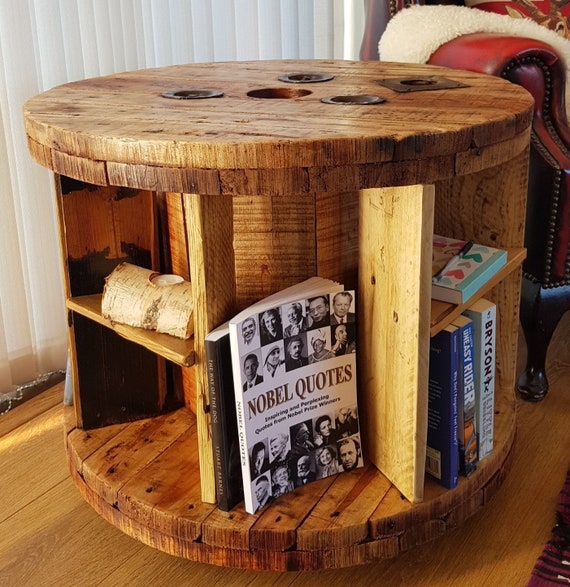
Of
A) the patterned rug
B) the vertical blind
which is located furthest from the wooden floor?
the vertical blind

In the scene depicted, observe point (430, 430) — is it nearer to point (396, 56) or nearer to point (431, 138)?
point (431, 138)

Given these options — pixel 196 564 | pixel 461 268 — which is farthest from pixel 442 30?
pixel 196 564

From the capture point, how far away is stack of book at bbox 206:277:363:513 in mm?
1106

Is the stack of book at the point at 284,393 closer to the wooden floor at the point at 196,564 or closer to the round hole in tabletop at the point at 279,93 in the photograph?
the wooden floor at the point at 196,564

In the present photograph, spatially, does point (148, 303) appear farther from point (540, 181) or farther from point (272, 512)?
point (540, 181)

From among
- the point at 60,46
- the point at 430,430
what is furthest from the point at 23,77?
the point at 430,430

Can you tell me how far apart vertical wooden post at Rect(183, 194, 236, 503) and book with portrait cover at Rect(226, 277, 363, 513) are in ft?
0.13

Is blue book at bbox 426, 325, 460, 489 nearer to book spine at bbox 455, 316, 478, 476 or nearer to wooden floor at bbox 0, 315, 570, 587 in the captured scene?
book spine at bbox 455, 316, 478, 476

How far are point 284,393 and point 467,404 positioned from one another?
11.3 inches

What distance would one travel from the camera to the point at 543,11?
6.56ft

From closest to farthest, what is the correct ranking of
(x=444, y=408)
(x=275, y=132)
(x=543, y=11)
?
(x=275, y=132)
(x=444, y=408)
(x=543, y=11)

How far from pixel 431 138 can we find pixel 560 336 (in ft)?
3.58

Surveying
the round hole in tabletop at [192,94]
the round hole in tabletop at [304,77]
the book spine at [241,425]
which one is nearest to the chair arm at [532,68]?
the round hole in tabletop at [304,77]

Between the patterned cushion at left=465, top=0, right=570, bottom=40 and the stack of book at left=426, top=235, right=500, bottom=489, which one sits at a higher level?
the patterned cushion at left=465, top=0, right=570, bottom=40
